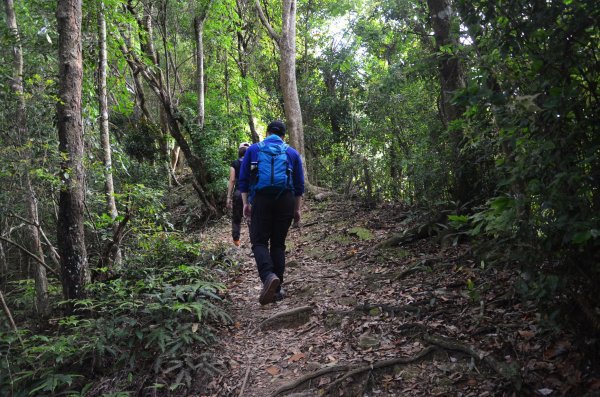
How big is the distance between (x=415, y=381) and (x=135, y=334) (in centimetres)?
327

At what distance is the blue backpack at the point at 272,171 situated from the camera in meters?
5.37

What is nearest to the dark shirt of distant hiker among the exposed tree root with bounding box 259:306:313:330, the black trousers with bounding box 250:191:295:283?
the black trousers with bounding box 250:191:295:283

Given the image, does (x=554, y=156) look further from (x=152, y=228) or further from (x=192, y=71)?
(x=192, y=71)

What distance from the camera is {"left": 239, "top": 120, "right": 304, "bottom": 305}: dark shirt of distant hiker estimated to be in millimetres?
5391

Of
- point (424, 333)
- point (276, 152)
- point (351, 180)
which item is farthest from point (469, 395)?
point (351, 180)

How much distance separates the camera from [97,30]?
8.94m

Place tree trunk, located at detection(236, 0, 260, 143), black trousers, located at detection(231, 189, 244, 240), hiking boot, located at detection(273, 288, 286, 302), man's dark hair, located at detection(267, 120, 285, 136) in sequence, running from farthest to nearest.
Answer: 1. tree trunk, located at detection(236, 0, 260, 143)
2. black trousers, located at detection(231, 189, 244, 240)
3. hiking boot, located at detection(273, 288, 286, 302)
4. man's dark hair, located at detection(267, 120, 285, 136)

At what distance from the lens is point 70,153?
18.3 ft

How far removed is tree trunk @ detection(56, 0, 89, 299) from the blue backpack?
7.82 ft

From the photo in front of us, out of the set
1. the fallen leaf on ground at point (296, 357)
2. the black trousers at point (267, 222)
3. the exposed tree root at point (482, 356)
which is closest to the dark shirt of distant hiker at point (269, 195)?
the black trousers at point (267, 222)

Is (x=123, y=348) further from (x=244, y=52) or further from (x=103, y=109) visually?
(x=244, y=52)

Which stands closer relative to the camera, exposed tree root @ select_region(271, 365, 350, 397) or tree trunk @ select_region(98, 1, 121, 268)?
exposed tree root @ select_region(271, 365, 350, 397)

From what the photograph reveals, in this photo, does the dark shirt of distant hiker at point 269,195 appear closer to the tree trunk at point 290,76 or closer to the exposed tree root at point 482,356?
the exposed tree root at point 482,356

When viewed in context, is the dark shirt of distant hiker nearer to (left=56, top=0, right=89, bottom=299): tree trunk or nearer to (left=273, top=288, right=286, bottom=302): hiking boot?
(left=273, top=288, right=286, bottom=302): hiking boot
